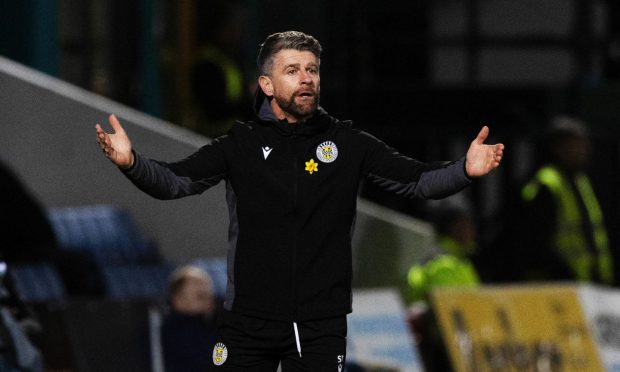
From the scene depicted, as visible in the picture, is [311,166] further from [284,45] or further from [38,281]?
[38,281]

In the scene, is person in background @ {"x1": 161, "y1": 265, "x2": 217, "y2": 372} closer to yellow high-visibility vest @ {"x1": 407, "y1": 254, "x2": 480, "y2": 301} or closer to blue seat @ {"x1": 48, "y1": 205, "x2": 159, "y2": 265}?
blue seat @ {"x1": 48, "y1": 205, "x2": 159, "y2": 265}

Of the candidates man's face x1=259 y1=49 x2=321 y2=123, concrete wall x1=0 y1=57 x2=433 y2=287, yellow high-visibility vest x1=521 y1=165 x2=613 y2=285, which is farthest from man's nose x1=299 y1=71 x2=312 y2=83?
yellow high-visibility vest x1=521 y1=165 x2=613 y2=285

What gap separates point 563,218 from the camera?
1280cm

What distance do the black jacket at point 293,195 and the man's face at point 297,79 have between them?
10 centimetres

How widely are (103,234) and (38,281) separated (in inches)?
49.3

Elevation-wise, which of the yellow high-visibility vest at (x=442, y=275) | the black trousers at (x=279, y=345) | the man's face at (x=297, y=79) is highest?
the yellow high-visibility vest at (x=442, y=275)

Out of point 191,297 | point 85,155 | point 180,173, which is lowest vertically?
point 180,173

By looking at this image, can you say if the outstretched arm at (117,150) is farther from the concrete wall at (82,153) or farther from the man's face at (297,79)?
the concrete wall at (82,153)

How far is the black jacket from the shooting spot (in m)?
5.50

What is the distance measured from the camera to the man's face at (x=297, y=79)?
5.52 meters

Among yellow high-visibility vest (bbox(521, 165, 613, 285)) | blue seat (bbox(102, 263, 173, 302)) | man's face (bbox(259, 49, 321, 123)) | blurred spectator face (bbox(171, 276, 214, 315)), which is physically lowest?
man's face (bbox(259, 49, 321, 123))

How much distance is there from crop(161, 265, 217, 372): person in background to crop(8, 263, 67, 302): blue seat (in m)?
0.66

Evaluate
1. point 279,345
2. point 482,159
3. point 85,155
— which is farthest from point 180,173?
point 85,155

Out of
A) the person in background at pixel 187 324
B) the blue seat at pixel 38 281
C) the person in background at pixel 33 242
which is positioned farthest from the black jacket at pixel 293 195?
the person in background at pixel 33 242
